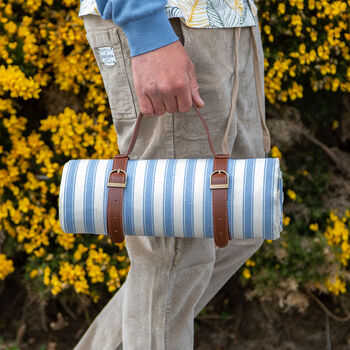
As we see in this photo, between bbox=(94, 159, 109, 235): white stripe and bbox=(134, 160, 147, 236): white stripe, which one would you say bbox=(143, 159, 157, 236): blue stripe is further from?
bbox=(94, 159, 109, 235): white stripe

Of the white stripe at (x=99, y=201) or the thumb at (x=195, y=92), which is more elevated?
the thumb at (x=195, y=92)

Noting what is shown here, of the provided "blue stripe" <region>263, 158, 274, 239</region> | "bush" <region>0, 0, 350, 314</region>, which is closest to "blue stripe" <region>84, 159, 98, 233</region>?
"blue stripe" <region>263, 158, 274, 239</region>

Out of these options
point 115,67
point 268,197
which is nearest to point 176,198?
point 268,197

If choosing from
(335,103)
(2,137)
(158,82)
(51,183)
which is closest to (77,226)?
Answer: (158,82)

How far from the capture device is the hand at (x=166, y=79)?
45.7 inches

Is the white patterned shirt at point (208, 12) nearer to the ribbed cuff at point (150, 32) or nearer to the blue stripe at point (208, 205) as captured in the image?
the ribbed cuff at point (150, 32)

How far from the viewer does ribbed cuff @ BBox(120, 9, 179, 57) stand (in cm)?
115

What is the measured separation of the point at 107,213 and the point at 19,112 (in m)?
1.26

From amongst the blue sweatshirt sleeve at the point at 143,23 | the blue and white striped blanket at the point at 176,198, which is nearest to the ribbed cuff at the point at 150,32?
the blue sweatshirt sleeve at the point at 143,23

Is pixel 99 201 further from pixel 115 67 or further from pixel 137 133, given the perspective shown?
pixel 115 67

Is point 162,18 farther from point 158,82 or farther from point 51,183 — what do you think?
point 51,183

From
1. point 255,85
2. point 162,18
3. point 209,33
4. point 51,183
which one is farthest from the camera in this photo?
point 51,183

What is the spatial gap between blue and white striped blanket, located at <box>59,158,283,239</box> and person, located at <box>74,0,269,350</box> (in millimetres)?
112

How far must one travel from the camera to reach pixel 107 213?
1.30 meters
